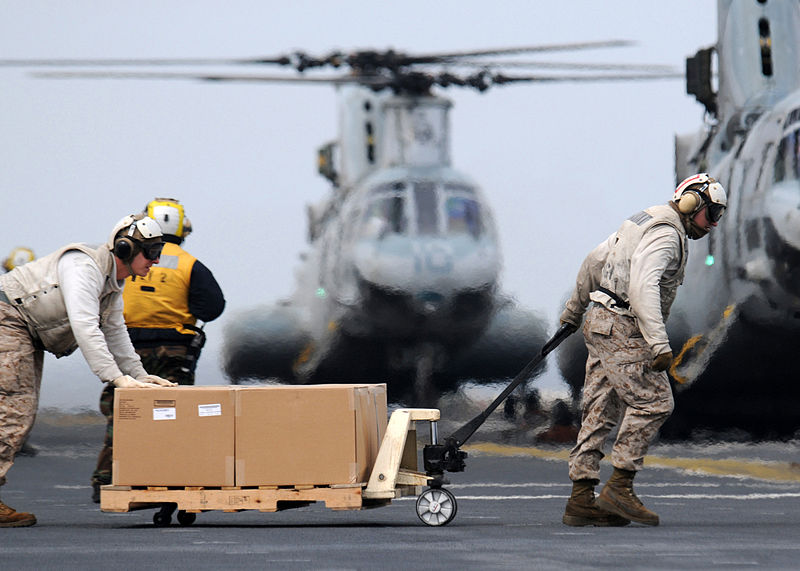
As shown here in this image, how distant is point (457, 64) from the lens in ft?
68.2

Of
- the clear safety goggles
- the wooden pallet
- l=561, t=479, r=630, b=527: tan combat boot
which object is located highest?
the clear safety goggles

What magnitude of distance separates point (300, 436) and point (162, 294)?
2174mm

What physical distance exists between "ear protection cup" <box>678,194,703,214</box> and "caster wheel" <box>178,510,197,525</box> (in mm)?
2762

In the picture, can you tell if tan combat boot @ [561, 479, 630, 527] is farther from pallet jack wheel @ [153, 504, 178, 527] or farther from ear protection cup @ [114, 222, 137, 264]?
ear protection cup @ [114, 222, 137, 264]

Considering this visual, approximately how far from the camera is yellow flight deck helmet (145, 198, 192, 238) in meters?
9.01

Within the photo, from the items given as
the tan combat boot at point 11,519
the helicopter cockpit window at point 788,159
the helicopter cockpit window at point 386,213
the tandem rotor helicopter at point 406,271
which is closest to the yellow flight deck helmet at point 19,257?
the tandem rotor helicopter at point 406,271

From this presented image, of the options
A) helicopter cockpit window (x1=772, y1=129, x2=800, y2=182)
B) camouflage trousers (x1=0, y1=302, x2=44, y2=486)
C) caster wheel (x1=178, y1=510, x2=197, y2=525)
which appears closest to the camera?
camouflage trousers (x1=0, y1=302, x2=44, y2=486)

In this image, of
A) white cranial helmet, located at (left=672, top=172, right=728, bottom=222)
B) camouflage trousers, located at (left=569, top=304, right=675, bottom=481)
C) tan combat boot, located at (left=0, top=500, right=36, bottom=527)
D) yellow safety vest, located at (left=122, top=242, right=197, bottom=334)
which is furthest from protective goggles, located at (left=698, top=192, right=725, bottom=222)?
tan combat boot, located at (left=0, top=500, right=36, bottom=527)

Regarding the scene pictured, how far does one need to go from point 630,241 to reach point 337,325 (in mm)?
13195

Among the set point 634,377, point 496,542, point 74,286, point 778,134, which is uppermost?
point 778,134

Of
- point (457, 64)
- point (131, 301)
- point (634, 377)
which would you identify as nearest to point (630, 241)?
point (634, 377)

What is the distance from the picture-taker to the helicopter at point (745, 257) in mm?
13633

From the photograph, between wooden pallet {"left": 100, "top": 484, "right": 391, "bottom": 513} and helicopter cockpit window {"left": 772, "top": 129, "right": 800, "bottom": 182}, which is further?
helicopter cockpit window {"left": 772, "top": 129, "right": 800, "bottom": 182}

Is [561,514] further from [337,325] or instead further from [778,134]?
[337,325]
